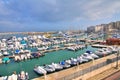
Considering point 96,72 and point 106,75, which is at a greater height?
point 96,72

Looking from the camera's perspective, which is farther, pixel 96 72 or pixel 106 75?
pixel 96 72

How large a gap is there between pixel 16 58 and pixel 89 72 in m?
26.0

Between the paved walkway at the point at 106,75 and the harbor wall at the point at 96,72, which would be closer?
the harbor wall at the point at 96,72

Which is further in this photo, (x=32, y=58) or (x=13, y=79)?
(x=32, y=58)

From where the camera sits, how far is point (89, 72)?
2339cm

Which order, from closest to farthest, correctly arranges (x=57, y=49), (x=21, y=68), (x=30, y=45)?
(x=21, y=68) → (x=57, y=49) → (x=30, y=45)

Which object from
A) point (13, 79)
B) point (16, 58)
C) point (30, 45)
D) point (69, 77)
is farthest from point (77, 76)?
point (30, 45)

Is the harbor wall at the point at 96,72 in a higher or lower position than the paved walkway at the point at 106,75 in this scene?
higher

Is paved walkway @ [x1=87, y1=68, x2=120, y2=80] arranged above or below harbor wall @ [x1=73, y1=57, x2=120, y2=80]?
below

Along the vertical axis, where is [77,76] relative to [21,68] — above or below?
above

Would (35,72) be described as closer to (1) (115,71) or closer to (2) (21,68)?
(2) (21,68)

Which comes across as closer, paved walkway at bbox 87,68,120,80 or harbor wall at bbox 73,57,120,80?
harbor wall at bbox 73,57,120,80

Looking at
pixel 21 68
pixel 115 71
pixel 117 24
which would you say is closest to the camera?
pixel 115 71

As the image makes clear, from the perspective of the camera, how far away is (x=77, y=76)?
851 inches
